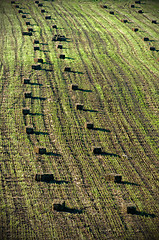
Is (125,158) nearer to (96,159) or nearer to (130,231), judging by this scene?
(96,159)

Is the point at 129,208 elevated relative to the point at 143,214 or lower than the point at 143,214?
elevated

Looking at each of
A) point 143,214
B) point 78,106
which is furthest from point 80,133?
point 143,214

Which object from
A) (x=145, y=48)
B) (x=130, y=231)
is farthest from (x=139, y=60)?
(x=130, y=231)

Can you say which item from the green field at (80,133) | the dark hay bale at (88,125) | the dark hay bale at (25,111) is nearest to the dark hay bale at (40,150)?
the green field at (80,133)

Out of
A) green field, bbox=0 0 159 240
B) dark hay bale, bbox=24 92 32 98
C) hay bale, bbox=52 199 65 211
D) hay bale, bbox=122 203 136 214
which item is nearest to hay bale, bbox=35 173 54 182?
green field, bbox=0 0 159 240

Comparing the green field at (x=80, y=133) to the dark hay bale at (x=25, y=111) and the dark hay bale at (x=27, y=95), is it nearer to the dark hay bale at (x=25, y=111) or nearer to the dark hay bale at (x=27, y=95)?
the dark hay bale at (x=25, y=111)

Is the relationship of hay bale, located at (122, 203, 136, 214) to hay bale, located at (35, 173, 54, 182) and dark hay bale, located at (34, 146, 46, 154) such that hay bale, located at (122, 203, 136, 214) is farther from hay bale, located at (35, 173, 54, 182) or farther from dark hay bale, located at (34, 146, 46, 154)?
dark hay bale, located at (34, 146, 46, 154)

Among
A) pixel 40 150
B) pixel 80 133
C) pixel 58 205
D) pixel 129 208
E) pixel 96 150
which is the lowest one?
pixel 80 133

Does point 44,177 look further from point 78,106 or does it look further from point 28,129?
point 78,106
